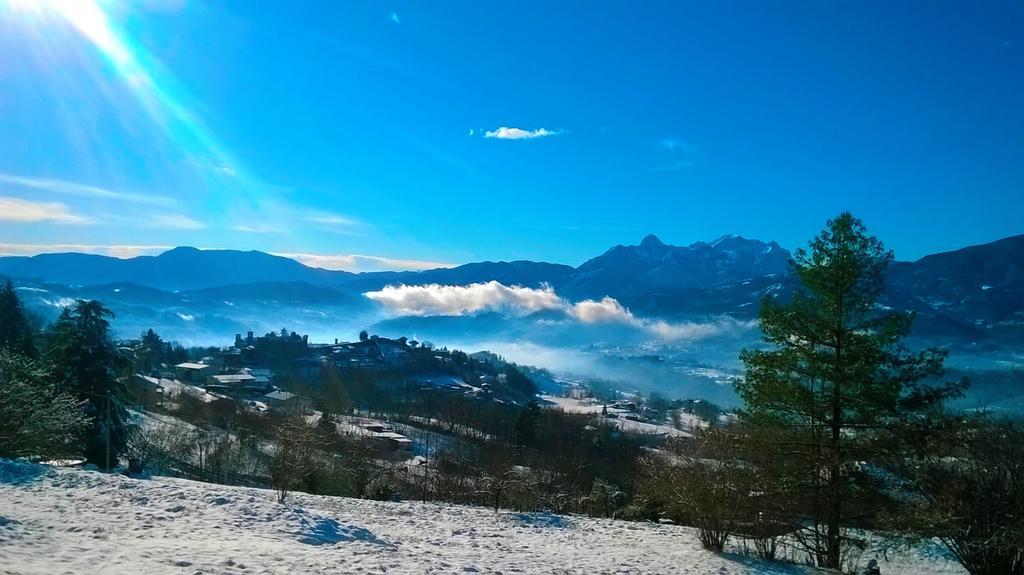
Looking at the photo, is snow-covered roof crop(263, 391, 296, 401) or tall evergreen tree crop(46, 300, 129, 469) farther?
snow-covered roof crop(263, 391, 296, 401)

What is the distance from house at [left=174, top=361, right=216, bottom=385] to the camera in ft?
467

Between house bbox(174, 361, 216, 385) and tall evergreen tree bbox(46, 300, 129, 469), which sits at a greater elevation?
tall evergreen tree bbox(46, 300, 129, 469)

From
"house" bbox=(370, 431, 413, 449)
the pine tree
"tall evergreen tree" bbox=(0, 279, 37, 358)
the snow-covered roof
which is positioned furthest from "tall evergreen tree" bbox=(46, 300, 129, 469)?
the snow-covered roof

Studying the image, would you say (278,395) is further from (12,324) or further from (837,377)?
(837,377)

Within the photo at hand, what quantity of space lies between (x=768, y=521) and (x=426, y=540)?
10.5 m

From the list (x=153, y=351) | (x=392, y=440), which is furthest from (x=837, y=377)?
(x=153, y=351)

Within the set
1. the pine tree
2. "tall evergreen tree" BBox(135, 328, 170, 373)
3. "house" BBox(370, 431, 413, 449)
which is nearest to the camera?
the pine tree

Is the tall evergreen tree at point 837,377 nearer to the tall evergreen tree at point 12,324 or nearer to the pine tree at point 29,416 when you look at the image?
A: the pine tree at point 29,416

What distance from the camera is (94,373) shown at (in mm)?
32438

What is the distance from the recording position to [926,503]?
581 inches

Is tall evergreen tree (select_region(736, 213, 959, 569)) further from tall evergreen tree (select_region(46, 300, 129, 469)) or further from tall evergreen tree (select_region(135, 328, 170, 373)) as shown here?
tall evergreen tree (select_region(135, 328, 170, 373))

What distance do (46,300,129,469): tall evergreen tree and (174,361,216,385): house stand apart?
119m

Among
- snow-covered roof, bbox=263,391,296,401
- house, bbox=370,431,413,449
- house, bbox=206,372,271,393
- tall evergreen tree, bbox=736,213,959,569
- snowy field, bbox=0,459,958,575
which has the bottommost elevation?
house, bbox=370,431,413,449

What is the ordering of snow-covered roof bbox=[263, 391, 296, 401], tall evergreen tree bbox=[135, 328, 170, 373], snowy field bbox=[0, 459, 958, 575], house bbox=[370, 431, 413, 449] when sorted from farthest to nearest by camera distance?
tall evergreen tree bbox=[135, 328, 170, 373] < snow-covered roof bbox=[263, 391, 296, 401] < house bbox=[370, 431, 413, 449] < snowy field bbox=[0, 459, 958, 575]
